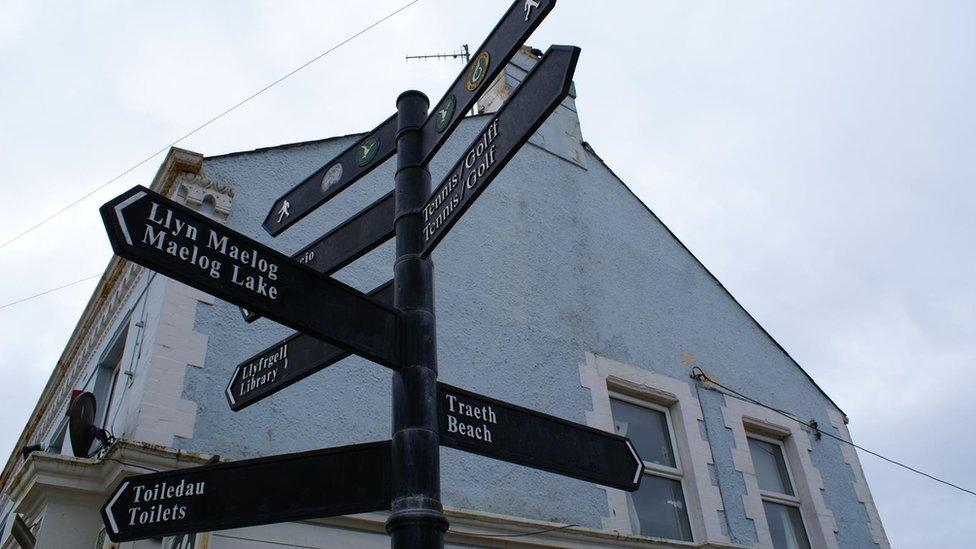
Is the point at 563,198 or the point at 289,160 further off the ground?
the point at 563,198

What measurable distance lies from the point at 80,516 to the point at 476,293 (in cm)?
384

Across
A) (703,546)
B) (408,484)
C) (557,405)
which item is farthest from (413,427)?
(703,546)

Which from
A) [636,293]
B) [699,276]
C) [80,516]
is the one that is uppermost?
[699,276]

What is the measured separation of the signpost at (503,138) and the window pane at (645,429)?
16.4ft

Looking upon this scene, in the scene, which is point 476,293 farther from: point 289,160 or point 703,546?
point 703,546

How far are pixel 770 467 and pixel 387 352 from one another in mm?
7310

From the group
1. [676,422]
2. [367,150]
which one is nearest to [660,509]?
[676,422]

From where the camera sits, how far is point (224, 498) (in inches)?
116

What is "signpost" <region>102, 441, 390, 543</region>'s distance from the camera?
2842mm

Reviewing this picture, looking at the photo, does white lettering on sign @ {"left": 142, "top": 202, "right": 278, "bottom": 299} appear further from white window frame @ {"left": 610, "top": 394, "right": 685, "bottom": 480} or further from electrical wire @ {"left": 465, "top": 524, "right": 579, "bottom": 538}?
white window frame @ {"left": 610, "top": 394, "right": 685, "bottom": 480}

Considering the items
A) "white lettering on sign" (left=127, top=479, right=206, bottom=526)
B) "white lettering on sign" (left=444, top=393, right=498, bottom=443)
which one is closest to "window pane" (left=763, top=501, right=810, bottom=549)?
"white lettering on sign" (left=444, top=393, right=498, bottom=443)

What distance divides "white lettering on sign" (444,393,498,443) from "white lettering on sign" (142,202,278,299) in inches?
31.1

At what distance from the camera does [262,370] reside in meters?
3.42

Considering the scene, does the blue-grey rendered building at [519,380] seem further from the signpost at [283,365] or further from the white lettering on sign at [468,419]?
the white lettering on sign at [468,419]
